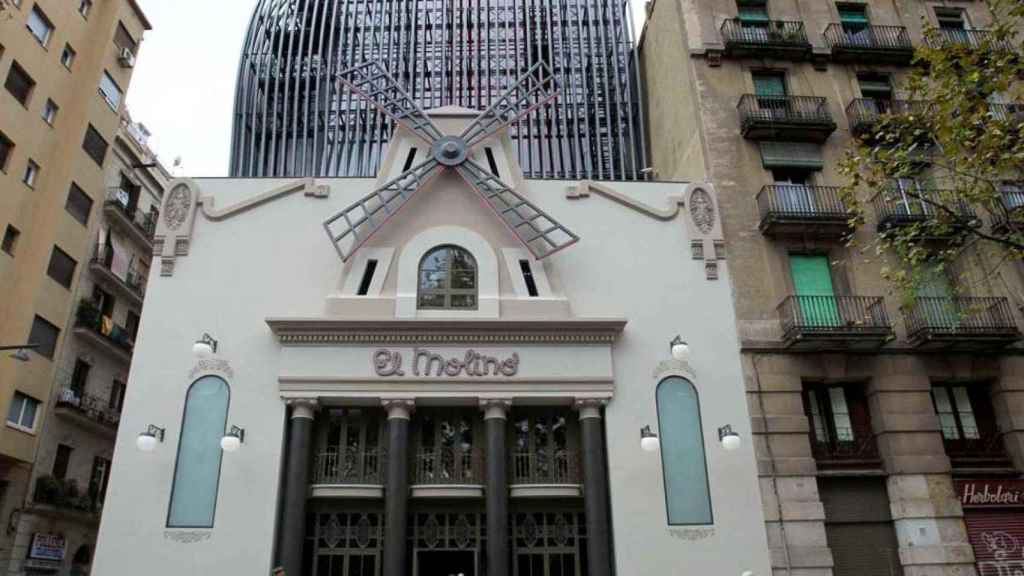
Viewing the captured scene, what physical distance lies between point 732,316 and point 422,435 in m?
9.70

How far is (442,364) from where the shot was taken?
66.3 ft

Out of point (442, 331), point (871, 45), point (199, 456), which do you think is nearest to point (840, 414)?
point (442, 331)

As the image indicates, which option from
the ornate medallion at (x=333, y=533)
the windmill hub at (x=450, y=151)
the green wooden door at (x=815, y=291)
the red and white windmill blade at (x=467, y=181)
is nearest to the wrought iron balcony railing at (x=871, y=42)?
the green wooden door at (x=815, y=291)

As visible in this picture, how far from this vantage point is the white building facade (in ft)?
61.2

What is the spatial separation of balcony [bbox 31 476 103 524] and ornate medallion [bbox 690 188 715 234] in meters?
23.4

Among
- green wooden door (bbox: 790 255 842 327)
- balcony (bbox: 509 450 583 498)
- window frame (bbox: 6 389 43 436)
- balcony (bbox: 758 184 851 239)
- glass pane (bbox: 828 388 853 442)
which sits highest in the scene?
balcony (bbox: 758 184 851 239)

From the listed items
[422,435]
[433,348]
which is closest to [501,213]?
[433,348]

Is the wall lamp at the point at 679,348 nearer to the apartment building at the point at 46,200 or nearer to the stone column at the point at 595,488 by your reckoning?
the stone column at the point at 595,488

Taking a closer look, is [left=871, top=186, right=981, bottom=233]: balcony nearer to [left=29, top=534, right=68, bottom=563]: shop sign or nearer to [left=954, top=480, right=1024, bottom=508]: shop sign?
[left=954, top=480, right=1024, bottom=508]: shop sign

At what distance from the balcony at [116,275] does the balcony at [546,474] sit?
62.1ft

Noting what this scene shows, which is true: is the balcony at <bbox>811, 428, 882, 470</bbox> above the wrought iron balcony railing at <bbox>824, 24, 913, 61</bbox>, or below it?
below

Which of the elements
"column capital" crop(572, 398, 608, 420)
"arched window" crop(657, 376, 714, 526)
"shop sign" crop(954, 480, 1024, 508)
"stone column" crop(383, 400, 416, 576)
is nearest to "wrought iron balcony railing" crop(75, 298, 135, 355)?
"stone column" crop(383, 400, 416, 576)

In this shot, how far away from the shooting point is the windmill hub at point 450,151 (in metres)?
22.5

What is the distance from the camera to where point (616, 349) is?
2089 cm
